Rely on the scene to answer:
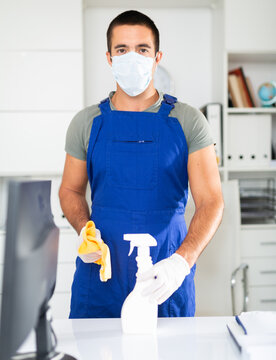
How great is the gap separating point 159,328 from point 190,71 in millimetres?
2491

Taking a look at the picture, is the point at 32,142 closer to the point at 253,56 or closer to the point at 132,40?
the point at 132,40

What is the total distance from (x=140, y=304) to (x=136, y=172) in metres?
0.55

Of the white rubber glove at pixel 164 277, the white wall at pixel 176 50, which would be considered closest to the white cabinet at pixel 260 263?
the white wall at pixel 176 50

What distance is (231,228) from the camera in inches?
66.3

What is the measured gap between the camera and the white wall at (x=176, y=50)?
3143mm

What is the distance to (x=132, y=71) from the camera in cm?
151

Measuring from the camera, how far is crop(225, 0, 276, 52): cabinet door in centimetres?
288

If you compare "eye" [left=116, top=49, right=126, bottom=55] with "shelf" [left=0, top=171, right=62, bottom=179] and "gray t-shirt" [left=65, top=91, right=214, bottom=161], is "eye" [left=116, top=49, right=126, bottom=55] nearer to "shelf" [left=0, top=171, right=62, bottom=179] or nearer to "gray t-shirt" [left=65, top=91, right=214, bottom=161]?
"gray t-shirt" [left=65, top=91, right=214, bottom=161]

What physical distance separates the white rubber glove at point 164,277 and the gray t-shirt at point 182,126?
0.49 metres

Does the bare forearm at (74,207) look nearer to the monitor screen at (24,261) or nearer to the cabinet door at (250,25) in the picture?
the monitor screen at (24,261)

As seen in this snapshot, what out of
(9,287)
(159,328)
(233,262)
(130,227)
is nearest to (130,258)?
(130,227)

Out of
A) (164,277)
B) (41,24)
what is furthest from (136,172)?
(41,24)

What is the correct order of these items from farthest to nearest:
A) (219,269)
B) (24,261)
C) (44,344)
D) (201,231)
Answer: (219,269) → (201,231) → (44,344) → (24,261)

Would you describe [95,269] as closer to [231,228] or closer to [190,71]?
[231,228]
